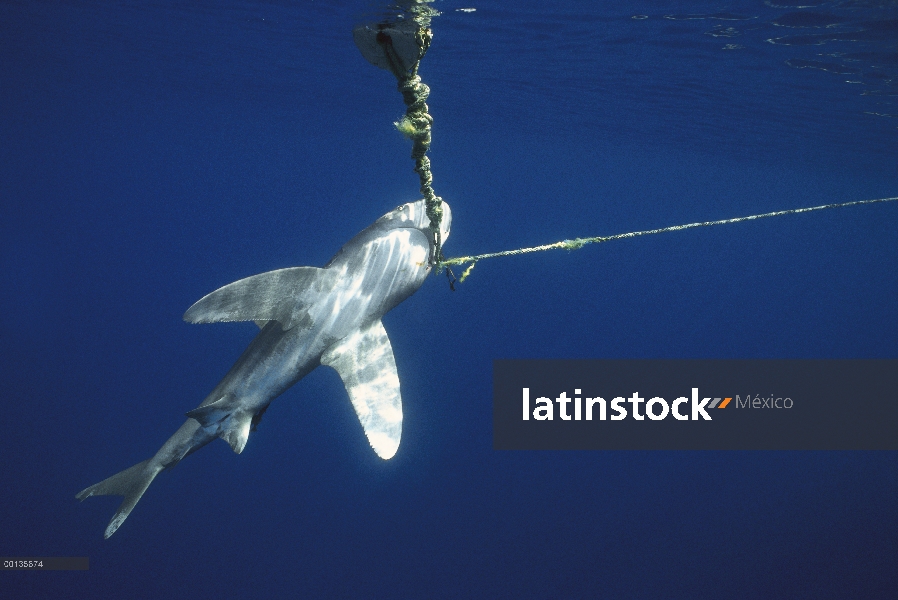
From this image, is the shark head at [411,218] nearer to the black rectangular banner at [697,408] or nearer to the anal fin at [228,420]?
the anal fin at [228,420]

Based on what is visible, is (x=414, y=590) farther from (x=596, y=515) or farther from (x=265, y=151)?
(x=265, y=151)

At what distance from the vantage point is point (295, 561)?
2198 cm

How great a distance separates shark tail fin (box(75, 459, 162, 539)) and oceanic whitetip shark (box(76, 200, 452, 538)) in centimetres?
1

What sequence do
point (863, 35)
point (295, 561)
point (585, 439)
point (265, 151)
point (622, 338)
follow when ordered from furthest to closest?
point (265, 151)
point (622, 338)
point (585, 439)
point (295, 561)
point (863, 35)

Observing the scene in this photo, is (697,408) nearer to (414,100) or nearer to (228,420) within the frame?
(228,420)

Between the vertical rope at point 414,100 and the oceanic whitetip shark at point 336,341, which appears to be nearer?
the vertical rope at point 414,100

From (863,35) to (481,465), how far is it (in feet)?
76.4

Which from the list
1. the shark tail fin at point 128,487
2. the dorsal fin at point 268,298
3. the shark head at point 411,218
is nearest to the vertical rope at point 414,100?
the shark head at point 411,218

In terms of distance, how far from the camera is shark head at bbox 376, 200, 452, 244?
502cm

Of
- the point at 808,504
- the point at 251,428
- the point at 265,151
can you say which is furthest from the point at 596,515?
the point at 265,151

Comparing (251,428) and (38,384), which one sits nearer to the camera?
(251,428)

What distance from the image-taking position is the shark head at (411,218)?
5.02m

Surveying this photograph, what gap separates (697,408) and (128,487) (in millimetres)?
35903

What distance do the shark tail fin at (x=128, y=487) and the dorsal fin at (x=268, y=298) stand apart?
226 centimetres
